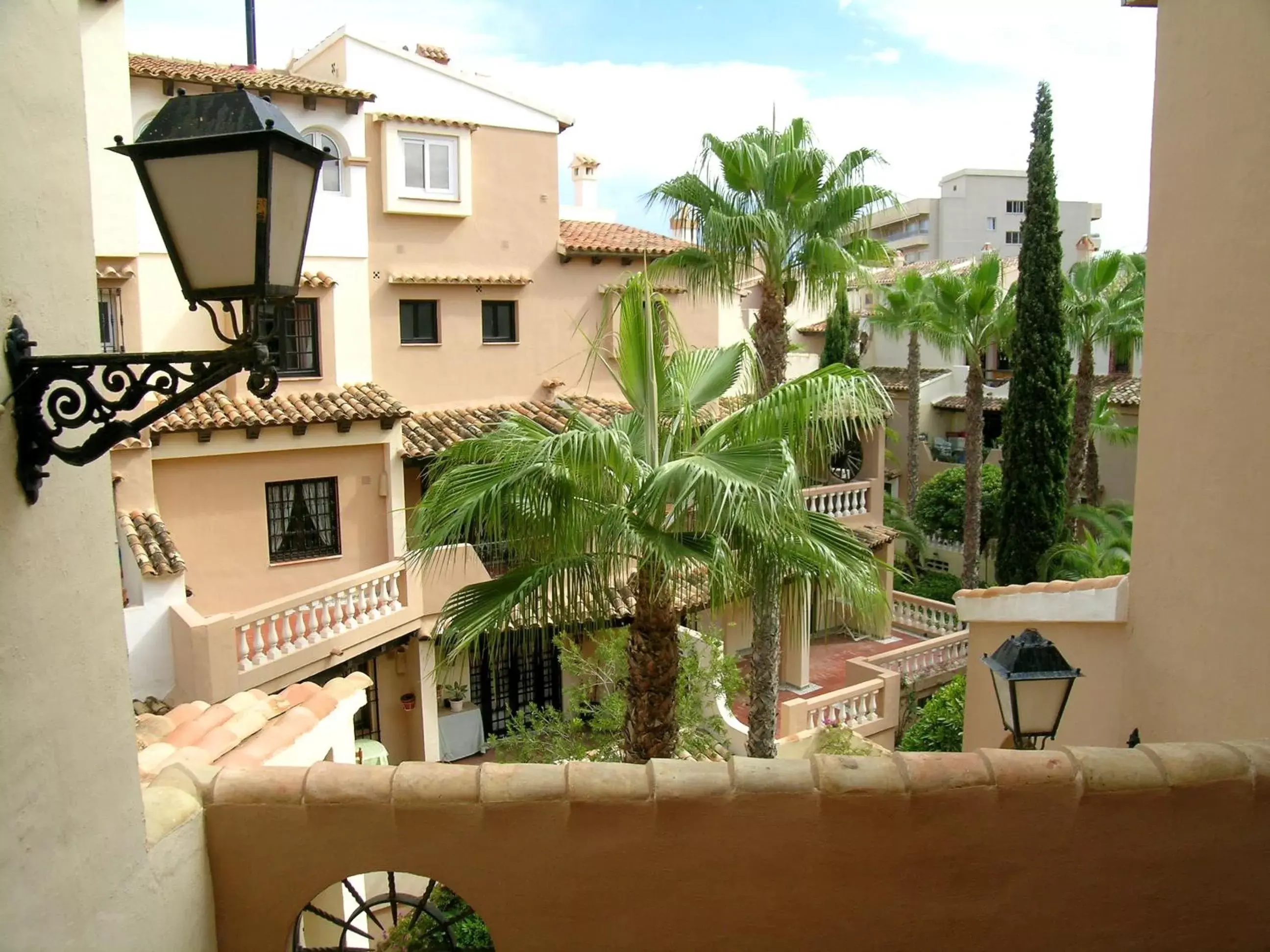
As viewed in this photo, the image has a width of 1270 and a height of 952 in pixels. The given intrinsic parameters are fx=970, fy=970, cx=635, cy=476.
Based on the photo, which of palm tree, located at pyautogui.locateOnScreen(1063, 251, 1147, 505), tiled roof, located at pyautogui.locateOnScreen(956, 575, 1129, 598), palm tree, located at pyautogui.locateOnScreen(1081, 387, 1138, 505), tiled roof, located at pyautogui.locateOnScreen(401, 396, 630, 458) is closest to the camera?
tiled roof, located at pyautogui.locateOnScreen(956, 575, 1129, 598)

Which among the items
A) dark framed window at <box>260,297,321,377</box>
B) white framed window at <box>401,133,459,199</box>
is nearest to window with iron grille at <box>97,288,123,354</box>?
dark framed window at <box>260,297,321,377</box>

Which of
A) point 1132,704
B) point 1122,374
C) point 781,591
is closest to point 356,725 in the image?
point 781,591

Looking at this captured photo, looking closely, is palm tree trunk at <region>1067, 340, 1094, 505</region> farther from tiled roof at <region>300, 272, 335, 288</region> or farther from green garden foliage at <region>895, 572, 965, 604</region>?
tiled roof at <region>300, 272, 335, 288</region>

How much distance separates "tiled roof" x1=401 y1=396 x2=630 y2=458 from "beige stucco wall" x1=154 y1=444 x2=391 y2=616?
887 mm

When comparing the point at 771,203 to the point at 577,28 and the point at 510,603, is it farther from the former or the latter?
the point at 510,603

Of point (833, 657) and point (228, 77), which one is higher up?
point (228, 77)

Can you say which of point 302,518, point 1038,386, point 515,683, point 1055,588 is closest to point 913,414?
point 1038,386

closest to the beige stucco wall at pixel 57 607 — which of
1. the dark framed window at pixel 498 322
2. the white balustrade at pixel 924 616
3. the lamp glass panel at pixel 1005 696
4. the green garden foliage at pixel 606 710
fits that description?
the lamp glass panel at pixel 1005 696

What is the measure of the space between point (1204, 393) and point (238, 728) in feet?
21.6

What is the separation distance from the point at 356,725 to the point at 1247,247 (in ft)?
50.0

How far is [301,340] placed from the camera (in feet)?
56.3

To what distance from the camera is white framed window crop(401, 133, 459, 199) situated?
18.4 meters

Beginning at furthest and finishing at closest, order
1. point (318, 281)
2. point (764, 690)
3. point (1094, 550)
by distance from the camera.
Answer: point (1094, 550) < point (318, 281) < point (764, 690)

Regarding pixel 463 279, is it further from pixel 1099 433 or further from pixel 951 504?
pixel 1099 433
